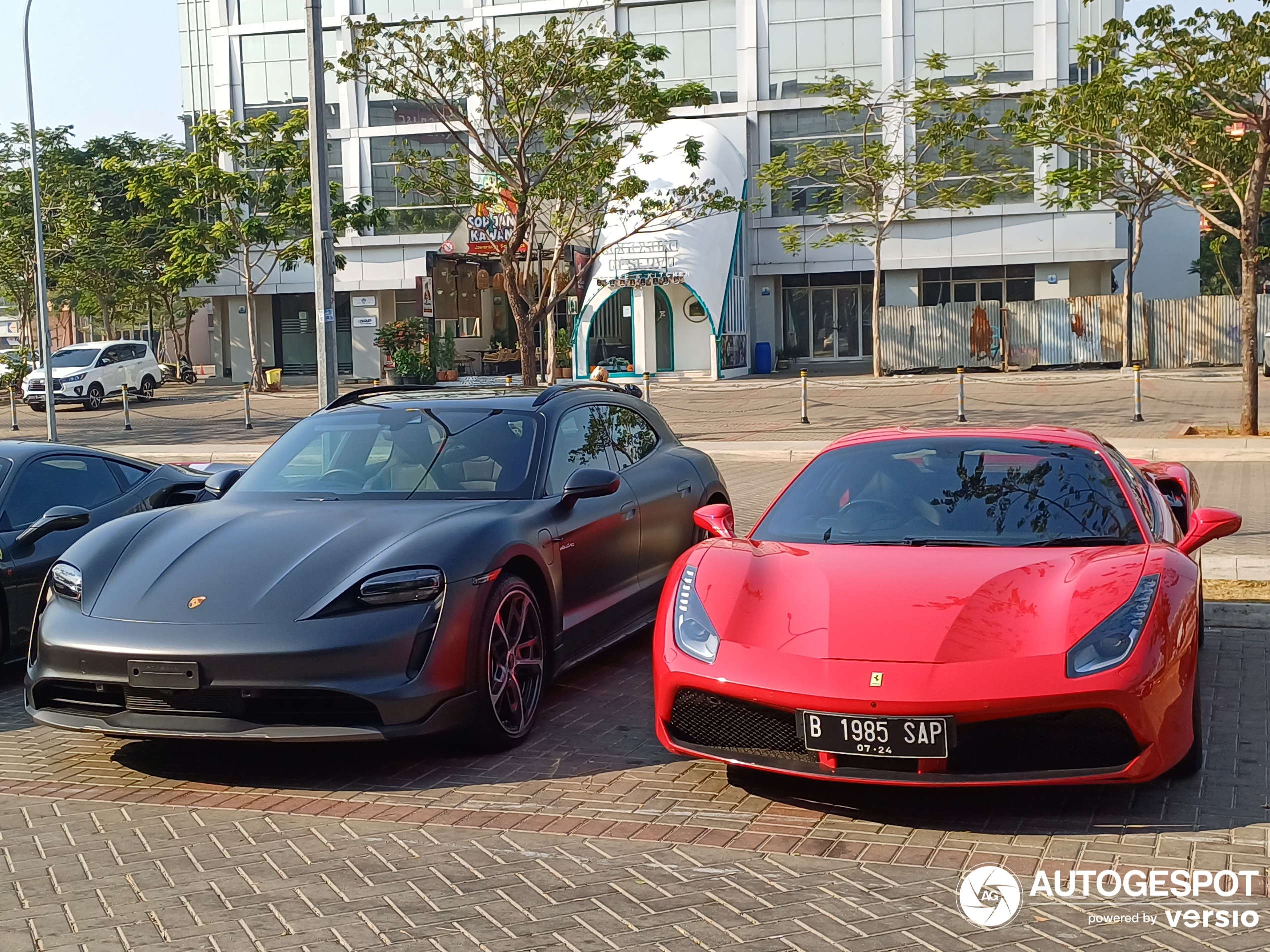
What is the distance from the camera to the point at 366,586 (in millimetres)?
5398

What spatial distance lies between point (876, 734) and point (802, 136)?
143 feet

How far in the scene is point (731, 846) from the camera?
460 centimetres

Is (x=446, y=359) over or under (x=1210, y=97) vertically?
under

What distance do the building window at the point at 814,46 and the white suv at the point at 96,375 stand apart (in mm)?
22352

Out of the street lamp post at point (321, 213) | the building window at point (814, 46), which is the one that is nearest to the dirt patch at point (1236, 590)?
the street lamp post at point (321, 213)

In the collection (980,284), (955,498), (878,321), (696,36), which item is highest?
(696,36)

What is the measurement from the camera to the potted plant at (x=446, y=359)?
138 feet

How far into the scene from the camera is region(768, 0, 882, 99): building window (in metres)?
45.3

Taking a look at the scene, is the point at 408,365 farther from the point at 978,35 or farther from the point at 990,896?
the point at 990,896

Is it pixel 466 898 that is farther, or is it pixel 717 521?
pixel 717 521

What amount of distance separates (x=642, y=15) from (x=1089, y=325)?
1901cm

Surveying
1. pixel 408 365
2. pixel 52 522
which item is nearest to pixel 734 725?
pixel 52 522

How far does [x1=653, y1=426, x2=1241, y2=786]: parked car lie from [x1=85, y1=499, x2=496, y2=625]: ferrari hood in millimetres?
1261

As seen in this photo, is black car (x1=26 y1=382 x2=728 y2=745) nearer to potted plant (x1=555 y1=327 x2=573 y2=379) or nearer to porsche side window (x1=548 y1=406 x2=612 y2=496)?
porsche side window (x1=548 y1=406 x2=612 y2=496)
